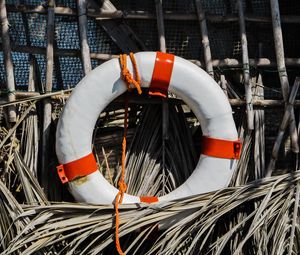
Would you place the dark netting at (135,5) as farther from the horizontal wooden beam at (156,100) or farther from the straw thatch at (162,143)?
the horizontal wooden beam at (156,100)

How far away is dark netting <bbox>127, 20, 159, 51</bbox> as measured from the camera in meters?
4.14

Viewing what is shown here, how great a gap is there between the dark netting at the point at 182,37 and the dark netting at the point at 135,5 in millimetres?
146

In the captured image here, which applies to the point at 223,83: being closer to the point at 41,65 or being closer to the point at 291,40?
the point at 291,40

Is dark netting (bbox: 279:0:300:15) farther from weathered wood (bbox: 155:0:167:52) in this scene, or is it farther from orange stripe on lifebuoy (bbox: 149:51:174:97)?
orange stripe on lifebuoy (bbox: 149:51:174:97)

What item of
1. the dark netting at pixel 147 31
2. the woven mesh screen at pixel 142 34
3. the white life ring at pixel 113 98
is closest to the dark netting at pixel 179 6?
the woven mesh screen at pixel 142 34

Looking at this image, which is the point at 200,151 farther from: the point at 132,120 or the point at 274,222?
the point at 274,222

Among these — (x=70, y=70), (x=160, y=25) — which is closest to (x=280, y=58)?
(x=160, y=25)

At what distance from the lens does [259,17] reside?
4113 mm

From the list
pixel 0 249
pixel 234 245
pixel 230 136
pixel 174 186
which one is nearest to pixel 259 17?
pixel 230 136

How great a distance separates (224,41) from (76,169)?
132 centimetres

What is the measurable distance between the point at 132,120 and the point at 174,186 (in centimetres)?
52

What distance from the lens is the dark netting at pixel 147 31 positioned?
13.6 feet

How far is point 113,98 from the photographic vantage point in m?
3.81

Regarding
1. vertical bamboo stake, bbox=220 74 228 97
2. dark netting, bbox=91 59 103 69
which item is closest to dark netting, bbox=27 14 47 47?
dark netting, bbox=91 59 103 69
